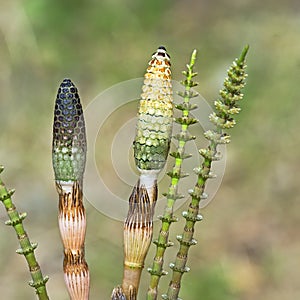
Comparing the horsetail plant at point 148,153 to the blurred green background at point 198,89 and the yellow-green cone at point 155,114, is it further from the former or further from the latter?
the blurred green background at point 198,89

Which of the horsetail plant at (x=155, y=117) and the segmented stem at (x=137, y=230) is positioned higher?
the horsetail plant at (x=155, y=117)

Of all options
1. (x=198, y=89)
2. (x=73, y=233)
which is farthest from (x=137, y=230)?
(x=198, y=89)

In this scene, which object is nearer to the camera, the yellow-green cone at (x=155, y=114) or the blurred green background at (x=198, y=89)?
the yellow-green cone at (x=155, y=114)

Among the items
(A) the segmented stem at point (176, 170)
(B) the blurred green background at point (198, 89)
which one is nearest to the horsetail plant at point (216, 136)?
(A) the segmented stem at point (176, 170)

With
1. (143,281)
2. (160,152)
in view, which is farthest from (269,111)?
(160,152)

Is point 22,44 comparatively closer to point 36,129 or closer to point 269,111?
point 36,129

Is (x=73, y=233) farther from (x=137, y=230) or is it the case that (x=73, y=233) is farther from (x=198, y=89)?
(x=198, y=89)
